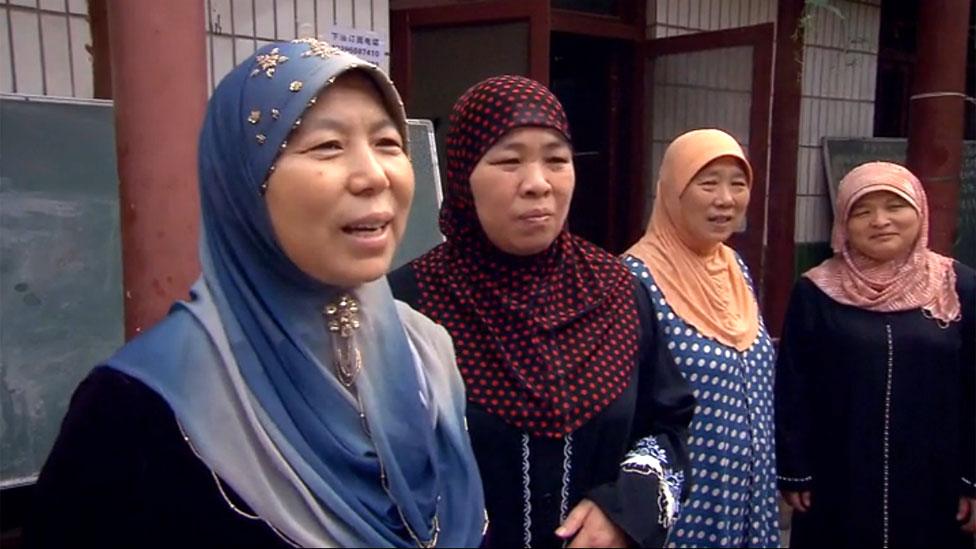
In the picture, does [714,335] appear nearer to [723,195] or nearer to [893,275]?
[723,195]

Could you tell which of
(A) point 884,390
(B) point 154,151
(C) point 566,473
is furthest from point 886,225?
(B) point 154,151

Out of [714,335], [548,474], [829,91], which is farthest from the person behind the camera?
[829,91]

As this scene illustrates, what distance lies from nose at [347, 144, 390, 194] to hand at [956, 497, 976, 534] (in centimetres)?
210

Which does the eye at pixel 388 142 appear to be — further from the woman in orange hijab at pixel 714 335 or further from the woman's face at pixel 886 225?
the woman's face at pixel 886 225

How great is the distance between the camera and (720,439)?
2.00m

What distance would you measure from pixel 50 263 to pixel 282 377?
4.98 feet

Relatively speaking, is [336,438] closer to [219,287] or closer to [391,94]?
[219,287]

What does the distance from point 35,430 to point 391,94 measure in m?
1.59

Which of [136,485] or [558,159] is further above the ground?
[558,159]

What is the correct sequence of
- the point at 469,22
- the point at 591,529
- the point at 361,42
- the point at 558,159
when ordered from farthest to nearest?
the point at 469,22
the point at 361,42
the point at 558,159
the point at 591,529

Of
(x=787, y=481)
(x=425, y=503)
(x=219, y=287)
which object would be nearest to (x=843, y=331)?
(x=787, y=481)

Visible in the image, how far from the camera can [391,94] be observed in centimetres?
112

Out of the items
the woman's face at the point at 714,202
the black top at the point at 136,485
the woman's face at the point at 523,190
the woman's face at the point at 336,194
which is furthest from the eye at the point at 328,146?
the woman's face at the point at 714,202

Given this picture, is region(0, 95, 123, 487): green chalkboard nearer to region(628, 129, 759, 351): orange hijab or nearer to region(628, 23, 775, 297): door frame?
region(628, 129, 759, 351): orange hijab
